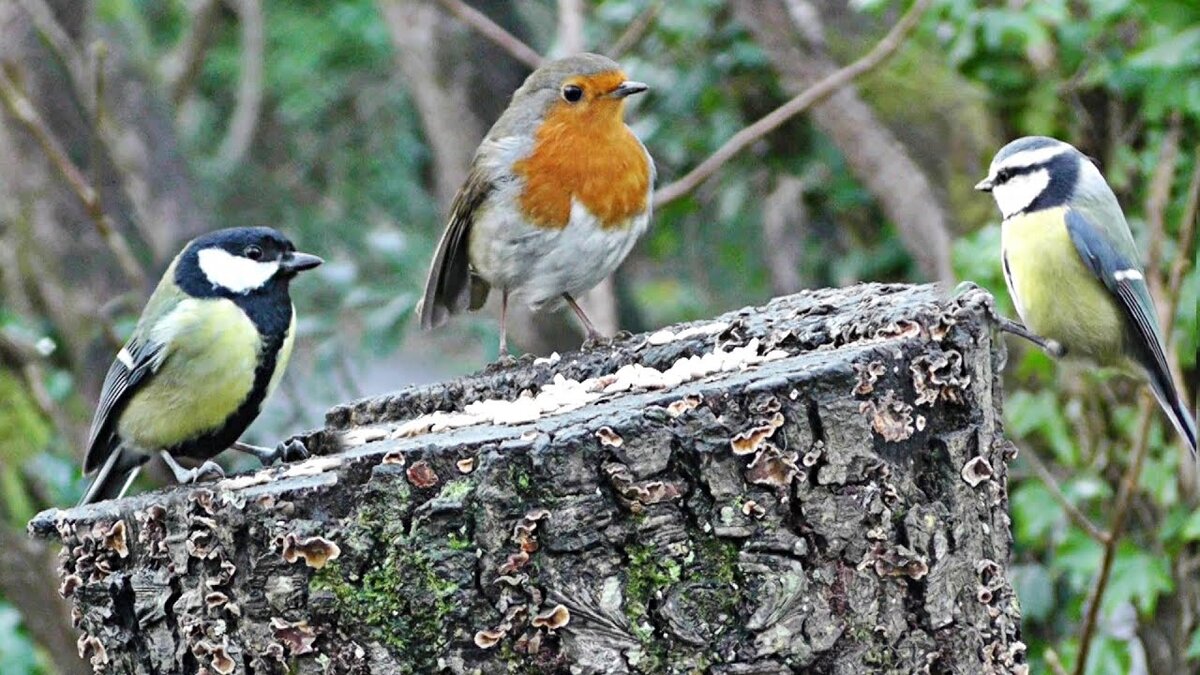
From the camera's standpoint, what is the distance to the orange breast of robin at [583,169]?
391 centimetres

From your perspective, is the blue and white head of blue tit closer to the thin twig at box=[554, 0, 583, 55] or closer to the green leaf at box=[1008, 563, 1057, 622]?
the green leaf at box=[1008, 563, 1057, 622]

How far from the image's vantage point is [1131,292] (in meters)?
3.75

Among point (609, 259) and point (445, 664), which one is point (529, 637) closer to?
point (445, 664)

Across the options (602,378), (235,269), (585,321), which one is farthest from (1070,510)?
(235,269)

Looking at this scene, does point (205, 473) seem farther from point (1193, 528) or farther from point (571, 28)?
point (571, 28)

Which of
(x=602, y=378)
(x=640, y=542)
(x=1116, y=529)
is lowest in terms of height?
(x=1116, y=529)

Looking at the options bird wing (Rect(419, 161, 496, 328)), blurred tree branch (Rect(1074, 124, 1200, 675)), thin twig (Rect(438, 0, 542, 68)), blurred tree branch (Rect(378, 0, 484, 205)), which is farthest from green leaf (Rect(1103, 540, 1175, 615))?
blurred tree branch (Rect(378, 0, 484, 205))

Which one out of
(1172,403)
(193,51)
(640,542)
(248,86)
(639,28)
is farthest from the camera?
(248,86)

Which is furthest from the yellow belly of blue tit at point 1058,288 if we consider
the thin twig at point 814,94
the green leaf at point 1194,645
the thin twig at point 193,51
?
the thin twig at point 193,51

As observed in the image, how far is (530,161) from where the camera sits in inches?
156

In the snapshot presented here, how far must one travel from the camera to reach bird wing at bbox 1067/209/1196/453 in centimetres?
374

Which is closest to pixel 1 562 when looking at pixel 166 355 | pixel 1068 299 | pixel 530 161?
pixel 166 355

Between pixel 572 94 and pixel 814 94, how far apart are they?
134 cm

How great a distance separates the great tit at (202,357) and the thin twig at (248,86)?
427cm
